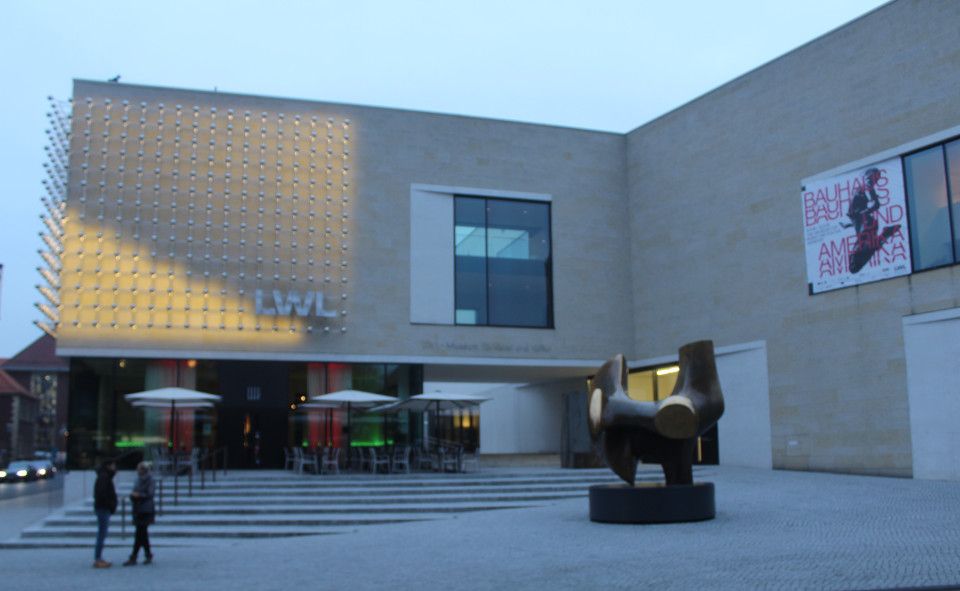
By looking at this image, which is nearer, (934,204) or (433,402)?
(934,204)

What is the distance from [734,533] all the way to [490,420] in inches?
1257

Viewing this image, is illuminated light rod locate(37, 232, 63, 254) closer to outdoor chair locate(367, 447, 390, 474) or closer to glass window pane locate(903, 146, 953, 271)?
outdoor chair locate(367, 447, 390, 474)

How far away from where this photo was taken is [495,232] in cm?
2995

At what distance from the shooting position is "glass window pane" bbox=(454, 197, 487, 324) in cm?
2933

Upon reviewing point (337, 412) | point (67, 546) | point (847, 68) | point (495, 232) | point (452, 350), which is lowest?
point (67, 546)

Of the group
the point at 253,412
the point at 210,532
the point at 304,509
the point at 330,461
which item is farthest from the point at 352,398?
the point at 210,532

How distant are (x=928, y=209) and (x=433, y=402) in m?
12.6

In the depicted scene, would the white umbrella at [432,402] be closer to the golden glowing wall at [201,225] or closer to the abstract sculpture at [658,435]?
the golden glowing wall at [201,225]

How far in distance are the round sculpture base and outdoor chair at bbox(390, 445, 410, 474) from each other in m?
10.3

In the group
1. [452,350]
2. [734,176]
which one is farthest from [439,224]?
[734,176]

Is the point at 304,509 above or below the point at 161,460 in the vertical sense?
below

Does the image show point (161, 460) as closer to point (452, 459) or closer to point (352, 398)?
point (352, 398)

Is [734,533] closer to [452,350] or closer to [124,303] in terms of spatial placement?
[452,350]

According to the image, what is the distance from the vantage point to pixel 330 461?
24.1 m
